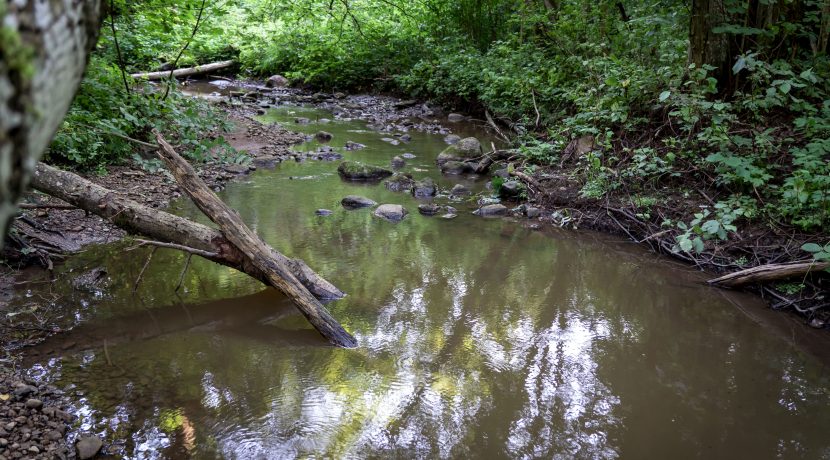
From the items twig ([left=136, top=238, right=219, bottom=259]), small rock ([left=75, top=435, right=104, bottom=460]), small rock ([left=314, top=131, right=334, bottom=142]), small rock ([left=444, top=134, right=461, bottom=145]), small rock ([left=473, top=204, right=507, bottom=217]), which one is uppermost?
twig ([left=136, top=238, right=219, bottom=259])

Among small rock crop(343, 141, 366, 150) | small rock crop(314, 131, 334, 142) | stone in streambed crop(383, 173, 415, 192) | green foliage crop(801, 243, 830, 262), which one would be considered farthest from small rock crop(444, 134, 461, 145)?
green foliage crop(801, 243, 830, 262)

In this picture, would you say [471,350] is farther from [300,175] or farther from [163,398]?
[300,175]

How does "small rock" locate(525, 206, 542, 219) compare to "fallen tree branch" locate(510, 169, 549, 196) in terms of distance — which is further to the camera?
"fallen tree branch" locate(510, 169, 549, 196)

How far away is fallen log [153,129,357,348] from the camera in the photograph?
451cm

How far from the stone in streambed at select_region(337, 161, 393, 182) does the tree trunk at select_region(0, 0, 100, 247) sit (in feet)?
27.7

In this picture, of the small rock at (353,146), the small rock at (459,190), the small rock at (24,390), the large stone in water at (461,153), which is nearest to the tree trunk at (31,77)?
the small rock at (24,390)

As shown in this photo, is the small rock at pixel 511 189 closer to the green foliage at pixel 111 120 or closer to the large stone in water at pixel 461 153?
the large stone in water at pixel 461 153

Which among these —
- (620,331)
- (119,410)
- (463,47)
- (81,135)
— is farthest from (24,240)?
(463,47)

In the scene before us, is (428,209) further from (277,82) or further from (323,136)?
(277,82)

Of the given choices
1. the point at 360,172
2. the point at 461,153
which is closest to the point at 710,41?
the point at 461,153

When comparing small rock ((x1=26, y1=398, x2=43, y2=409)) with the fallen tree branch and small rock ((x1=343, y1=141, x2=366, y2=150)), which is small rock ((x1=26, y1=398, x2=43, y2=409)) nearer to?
the fallen tree branch

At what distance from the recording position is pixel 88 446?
3.18 m

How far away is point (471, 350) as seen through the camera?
4.55 metres

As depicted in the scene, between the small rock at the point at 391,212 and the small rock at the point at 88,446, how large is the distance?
4756 millimetres
